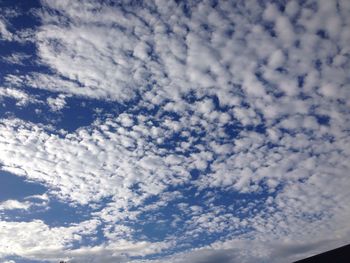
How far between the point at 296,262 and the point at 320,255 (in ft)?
6.91

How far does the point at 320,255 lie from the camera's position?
1720cm

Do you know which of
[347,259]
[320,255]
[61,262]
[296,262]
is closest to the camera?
[347,259]

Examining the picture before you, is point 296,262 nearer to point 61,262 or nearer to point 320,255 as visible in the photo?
point 320,255

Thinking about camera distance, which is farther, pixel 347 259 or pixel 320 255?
pixel 320 255

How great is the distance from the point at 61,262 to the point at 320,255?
2904cm

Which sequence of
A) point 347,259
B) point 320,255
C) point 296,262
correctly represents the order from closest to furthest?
point 347,259 → point 320,255 → point 296,262

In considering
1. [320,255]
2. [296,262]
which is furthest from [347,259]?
[296,262]

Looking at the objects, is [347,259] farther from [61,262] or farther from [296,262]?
[61,262]

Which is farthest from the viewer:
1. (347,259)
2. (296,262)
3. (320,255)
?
(296,262)

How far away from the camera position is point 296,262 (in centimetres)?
1897

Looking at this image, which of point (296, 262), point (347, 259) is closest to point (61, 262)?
point (296, 262)

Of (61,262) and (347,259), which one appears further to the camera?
(61,262)

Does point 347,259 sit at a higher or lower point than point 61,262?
lower

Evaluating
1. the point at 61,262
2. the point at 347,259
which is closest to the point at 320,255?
the point at 347,259
